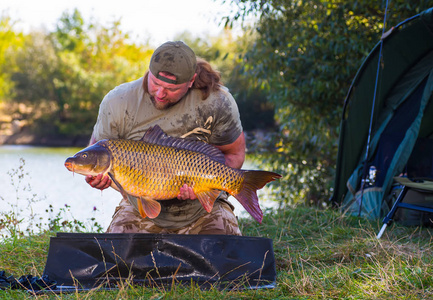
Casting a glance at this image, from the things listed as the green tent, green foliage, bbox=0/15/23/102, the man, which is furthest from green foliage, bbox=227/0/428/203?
green foliage, bbox=0/15/23/102

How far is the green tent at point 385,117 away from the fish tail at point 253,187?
2063mm

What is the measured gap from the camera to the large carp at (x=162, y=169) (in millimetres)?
2330

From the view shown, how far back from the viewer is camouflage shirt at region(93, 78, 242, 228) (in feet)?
9.06

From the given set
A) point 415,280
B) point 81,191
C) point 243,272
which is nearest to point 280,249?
point 243,272

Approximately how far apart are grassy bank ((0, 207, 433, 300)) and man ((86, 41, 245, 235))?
1.70 feet

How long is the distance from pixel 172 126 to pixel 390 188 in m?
2.36

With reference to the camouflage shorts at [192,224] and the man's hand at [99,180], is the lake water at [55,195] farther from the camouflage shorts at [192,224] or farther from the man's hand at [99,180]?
the man's hand at [99,180]

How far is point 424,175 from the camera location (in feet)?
14.5

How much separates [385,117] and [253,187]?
279 centimetres

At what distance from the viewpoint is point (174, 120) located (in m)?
2.78

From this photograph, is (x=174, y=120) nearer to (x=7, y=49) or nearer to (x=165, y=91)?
(x=165, y=91)

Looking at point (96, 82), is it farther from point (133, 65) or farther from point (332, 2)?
point (332, 2)

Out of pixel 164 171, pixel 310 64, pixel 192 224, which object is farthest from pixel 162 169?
pixel 310 64

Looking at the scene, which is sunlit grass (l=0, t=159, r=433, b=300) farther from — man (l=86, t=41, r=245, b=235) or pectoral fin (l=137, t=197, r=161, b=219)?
man (l=86, t=41, r=245, b=235)
